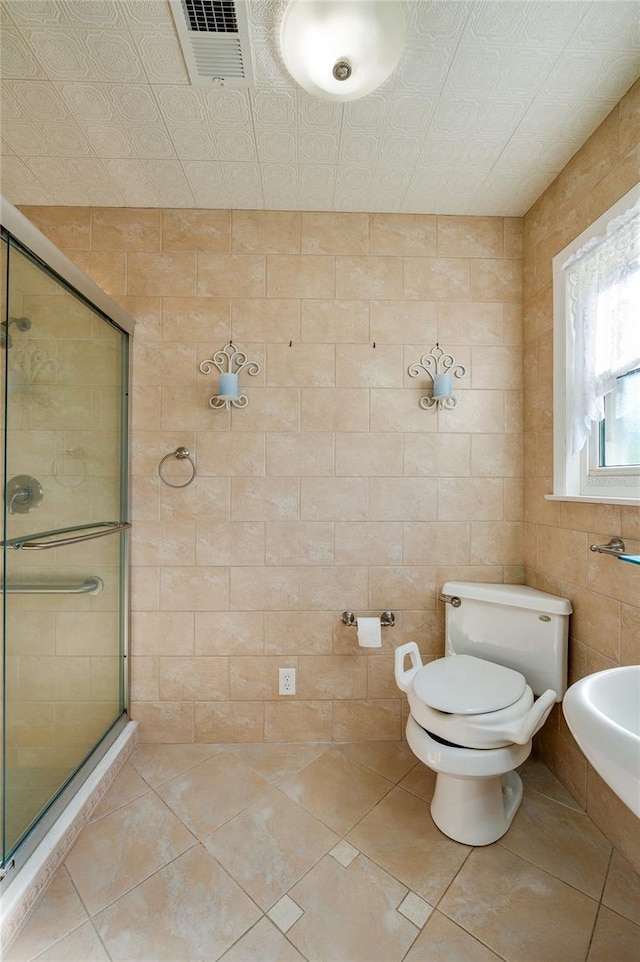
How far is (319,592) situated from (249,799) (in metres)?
0.79

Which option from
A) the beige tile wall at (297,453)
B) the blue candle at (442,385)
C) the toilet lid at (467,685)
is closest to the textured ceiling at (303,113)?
the beige tile wall at (297,453)

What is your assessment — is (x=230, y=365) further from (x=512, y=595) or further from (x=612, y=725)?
(x=612, y=725)

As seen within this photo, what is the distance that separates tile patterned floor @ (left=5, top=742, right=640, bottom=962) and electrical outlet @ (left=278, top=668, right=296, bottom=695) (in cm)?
31

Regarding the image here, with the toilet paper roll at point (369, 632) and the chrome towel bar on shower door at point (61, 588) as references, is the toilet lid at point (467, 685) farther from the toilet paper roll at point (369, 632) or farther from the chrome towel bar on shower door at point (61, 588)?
the chrome towel bar on shower door at point (61, 588)

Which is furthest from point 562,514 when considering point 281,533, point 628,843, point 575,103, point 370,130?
point 370,130

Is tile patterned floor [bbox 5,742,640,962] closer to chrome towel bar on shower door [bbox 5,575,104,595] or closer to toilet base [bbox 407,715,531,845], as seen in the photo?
toilet base [bbox 407,715,531,845]

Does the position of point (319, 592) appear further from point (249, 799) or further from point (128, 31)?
point (128, 31)

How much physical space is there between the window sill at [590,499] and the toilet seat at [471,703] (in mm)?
671

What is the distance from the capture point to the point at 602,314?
1.40 m

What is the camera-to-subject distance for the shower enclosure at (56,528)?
1154 millimetres

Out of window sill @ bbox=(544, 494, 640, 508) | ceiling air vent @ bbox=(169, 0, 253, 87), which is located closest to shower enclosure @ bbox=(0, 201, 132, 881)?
ceiling air vent @ bbox=(169, 0, 253, 87)

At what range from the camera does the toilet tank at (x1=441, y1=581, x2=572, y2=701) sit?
1.51 meters

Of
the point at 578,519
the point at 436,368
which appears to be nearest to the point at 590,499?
the point at 578,519

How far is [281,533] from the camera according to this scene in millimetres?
1813
